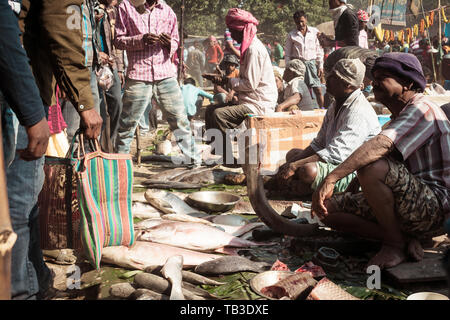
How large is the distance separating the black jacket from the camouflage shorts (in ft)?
16.1

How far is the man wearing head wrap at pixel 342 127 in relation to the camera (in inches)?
170

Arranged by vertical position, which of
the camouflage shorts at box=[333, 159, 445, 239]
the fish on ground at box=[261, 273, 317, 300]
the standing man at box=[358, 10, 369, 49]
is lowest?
the fish on ground at box=[261, 273, 317, 300]

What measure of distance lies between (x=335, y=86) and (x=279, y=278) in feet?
7.76

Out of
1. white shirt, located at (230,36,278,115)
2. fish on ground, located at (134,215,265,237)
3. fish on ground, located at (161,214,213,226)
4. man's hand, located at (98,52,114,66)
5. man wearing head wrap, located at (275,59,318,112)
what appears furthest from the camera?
man wearing head wrap, located at (275,59,318,112)

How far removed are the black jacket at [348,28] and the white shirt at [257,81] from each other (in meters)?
1.90

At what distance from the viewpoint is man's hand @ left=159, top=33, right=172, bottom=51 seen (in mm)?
5863

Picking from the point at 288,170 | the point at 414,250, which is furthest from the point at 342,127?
the point at 414,250

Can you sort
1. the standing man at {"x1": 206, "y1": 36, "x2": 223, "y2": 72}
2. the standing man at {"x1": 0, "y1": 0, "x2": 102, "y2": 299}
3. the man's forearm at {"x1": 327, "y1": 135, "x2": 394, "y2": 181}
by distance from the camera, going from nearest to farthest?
the standing man at {"x1": 0, "y1": 0, "x2": 102, "y2": 299}
the man's forearm at {"x1": 327, "y1": 135, "x2": 394, "y2": 181}
the standing man at {"x1": 206, "y1": 36, "x2": 223, "y2": 72}

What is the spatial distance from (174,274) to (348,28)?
6.01 meters

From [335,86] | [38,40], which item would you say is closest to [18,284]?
[38,40]

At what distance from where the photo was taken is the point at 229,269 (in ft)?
9.75

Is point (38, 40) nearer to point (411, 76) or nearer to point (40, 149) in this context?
point (40, 149)

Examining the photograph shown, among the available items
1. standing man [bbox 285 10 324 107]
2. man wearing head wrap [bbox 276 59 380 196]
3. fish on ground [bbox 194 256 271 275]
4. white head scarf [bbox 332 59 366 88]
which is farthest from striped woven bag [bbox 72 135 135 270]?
standing man [bbox 285 10 324 107]

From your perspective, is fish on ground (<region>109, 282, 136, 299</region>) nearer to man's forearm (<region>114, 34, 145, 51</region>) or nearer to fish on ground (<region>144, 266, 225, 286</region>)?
fish on ground (<region>144, 266, 225, 286</region>)
